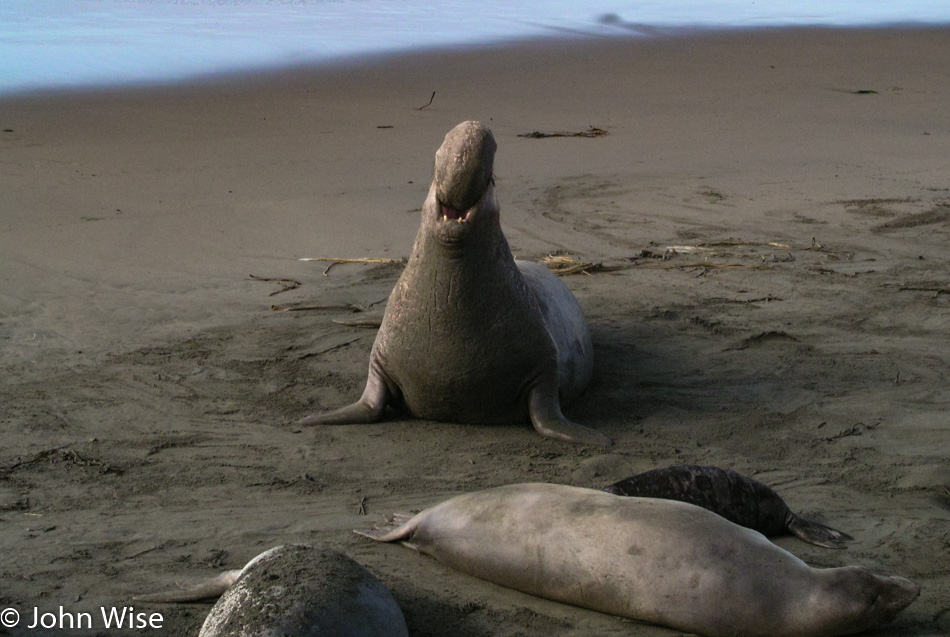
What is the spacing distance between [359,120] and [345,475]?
8150 millimetres

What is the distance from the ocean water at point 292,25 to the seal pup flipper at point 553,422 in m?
10.6

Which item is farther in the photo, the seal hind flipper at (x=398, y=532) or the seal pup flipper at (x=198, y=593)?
the seal hind flipper at (x=398, y=532)

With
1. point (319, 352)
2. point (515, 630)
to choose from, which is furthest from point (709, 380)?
point (515, 630)

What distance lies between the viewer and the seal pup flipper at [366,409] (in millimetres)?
4832

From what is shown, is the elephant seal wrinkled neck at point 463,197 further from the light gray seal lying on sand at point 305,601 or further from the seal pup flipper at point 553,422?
the light gray seal lying on sand at point 305,601

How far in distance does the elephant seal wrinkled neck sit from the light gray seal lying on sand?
1834 mm

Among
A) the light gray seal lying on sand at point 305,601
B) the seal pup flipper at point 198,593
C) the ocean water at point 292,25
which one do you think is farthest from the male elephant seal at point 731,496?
the ocean water at point 292,25

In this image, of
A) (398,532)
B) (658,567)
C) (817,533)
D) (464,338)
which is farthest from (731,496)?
(464,338)

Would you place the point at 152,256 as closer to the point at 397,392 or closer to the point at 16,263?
the point at 16,263

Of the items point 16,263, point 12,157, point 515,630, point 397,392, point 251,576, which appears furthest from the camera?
point 12,157

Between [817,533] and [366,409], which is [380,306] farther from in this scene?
[817,533]

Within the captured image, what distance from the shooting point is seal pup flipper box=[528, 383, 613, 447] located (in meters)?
4.63

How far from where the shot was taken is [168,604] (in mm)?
3160

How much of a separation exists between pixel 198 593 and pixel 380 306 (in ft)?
11.2
